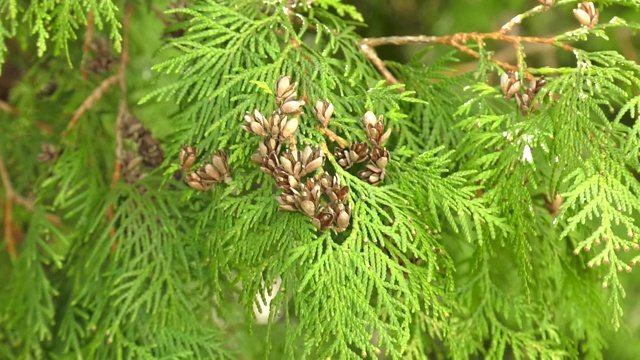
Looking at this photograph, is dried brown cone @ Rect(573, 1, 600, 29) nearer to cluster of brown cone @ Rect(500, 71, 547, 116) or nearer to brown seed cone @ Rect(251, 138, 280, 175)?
cluster of brown cone @ Rect(500, 71, 547, 116)

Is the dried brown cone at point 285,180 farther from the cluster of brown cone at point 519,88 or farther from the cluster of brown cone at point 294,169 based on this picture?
the cluster of brown cone at point 519,88

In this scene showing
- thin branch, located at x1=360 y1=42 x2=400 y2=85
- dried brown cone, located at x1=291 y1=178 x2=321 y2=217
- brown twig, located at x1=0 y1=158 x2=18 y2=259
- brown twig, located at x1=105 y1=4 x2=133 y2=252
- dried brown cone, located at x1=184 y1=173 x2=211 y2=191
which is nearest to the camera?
dried brown cone, located at x1=291 y1=178 x2=321 y2=217

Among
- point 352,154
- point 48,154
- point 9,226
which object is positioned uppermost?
point 352,154

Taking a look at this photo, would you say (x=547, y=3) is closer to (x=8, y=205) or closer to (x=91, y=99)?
(x=91, y=99)

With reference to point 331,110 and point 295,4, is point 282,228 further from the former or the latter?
point 295,4

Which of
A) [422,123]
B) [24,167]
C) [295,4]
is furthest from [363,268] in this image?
[24,167]

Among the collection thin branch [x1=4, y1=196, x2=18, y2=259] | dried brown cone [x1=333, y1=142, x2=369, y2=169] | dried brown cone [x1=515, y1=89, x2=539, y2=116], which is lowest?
thin branch [x1=4, y1=196, x2=18, y2=259]

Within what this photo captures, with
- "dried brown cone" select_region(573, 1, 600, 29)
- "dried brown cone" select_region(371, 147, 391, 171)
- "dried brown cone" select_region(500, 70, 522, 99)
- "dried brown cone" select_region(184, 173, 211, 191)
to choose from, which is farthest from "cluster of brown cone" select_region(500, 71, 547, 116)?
"dried brown cone" select_region(184, 173, 211, 191)

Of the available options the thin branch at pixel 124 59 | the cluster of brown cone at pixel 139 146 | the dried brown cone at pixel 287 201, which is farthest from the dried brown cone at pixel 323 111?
the thin branch at pixel 124 59

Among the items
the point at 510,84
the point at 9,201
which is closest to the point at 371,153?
the point at 510,84
